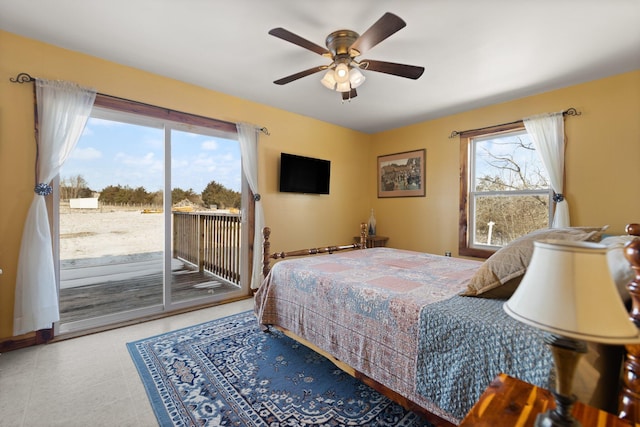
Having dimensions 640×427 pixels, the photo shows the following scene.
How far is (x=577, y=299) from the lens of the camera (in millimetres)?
631

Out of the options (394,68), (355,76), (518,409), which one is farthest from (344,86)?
(518,409)

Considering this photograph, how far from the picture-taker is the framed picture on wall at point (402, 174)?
14.4 ft

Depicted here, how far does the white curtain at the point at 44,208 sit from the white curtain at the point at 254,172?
1.55 m

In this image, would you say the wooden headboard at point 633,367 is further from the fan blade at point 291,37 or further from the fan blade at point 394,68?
the fan blade at point 291,37

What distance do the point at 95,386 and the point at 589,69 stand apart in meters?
4.86

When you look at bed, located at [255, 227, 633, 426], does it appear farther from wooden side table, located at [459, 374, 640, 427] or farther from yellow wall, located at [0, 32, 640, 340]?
yellow wall, located at [0, 32, 640, 340]

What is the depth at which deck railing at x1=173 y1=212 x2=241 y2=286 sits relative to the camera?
390cm

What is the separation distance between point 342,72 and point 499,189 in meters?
2.77

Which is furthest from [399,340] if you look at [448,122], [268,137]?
[448,122]

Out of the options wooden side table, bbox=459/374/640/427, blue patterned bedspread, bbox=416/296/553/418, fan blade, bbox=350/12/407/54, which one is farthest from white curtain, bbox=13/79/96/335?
wooden side table, bbox=459/374/640/427

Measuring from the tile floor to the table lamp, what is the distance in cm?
188

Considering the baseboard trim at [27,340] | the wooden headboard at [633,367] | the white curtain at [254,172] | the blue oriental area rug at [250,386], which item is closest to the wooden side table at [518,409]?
the wooden headboard at [633,367]

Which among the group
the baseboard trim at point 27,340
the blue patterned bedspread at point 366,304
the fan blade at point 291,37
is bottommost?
the baseboard trim at point 27,340

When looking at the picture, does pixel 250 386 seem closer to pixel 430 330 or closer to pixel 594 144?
pixel 430 330
